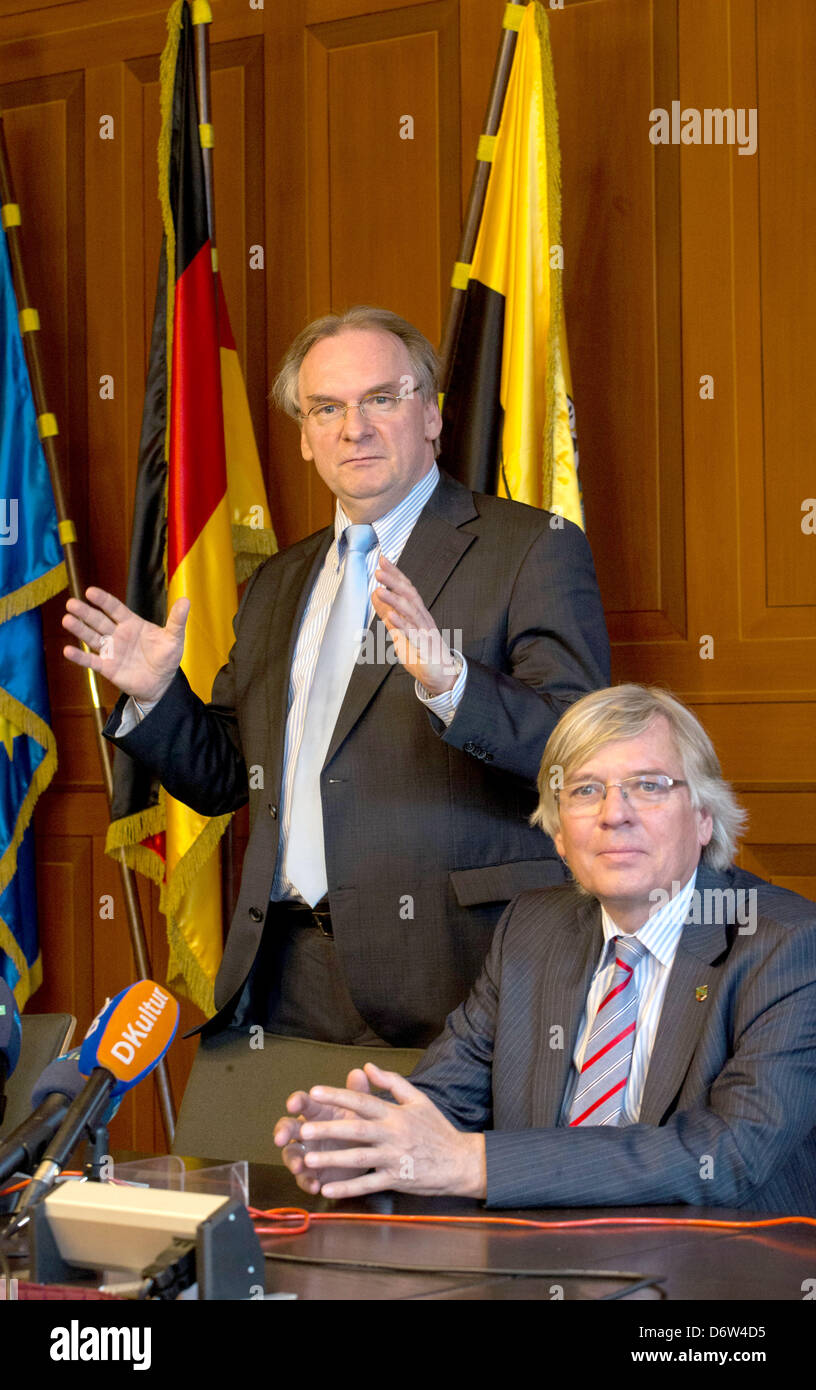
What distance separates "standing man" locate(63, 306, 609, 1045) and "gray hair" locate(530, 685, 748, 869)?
0.28 m

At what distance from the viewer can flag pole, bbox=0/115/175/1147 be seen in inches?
166

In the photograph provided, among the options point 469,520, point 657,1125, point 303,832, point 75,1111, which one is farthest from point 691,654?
point 75,1111

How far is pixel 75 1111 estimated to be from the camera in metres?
1.49

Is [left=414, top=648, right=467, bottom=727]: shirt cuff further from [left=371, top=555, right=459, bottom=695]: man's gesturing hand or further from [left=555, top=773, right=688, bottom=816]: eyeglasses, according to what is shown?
[left=555, top=773, right=688, bottom=816]: eyeglasses

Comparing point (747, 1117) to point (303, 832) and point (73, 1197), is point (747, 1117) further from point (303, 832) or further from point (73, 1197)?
point (303, 832)

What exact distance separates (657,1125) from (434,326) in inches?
113

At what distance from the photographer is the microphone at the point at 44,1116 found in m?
1.50

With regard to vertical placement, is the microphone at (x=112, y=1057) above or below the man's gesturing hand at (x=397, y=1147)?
above

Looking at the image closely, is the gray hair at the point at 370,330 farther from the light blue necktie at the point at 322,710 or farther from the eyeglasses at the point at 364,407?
the light blue necktie at the point at 322,710

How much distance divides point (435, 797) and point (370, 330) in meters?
0.93

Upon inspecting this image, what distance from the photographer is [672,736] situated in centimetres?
209

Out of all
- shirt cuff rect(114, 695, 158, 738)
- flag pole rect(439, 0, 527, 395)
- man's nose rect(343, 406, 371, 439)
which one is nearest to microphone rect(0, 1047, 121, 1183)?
shirt cuff rect(114, 695, 158, 738)

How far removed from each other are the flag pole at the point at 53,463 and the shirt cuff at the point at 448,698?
2003mm

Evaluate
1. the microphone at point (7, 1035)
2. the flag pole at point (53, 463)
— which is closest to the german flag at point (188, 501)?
the flag pole at point (53, 463)
